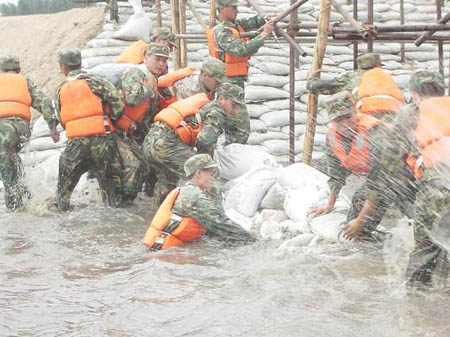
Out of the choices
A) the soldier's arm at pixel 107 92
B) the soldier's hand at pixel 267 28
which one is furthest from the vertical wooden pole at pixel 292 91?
the soldier's arm at pixel 107 92

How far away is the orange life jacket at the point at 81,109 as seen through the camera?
6.89 m

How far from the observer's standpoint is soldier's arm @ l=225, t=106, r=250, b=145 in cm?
682

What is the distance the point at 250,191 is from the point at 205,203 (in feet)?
2.55

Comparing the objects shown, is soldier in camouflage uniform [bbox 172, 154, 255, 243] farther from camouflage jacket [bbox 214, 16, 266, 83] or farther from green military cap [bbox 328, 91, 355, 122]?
camouflage jacket [bbox 214, 16, 266, 83]

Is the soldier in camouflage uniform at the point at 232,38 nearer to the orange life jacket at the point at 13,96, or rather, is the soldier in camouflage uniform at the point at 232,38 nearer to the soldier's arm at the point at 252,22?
the soldier's arm at the point at 252,22

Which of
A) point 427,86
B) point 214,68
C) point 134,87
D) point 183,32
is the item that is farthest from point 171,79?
point 427,86

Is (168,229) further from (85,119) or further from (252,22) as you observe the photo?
(252,22)

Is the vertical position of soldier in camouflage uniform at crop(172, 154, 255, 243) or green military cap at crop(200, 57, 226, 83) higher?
green military cap at crop(200, 57, 226, 83)

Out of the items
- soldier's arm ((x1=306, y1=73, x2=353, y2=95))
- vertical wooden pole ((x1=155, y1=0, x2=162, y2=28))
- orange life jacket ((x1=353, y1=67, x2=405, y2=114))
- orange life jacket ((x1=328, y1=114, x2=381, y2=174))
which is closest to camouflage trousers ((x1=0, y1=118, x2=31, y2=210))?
soldier's arm ((x1=306, y1=73, x2=353, y2=95))

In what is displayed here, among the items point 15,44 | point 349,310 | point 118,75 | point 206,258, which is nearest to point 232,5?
point 118,75

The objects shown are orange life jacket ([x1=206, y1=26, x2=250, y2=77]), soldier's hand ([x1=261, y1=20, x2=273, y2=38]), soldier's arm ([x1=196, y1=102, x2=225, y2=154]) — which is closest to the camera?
soldier's arm ([x1=196, y1=102, x2=225, y2=154])

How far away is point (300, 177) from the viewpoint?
638 cm

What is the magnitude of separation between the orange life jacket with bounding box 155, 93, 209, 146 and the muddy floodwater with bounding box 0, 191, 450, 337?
927mm

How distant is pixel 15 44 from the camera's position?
12648 millimetres
